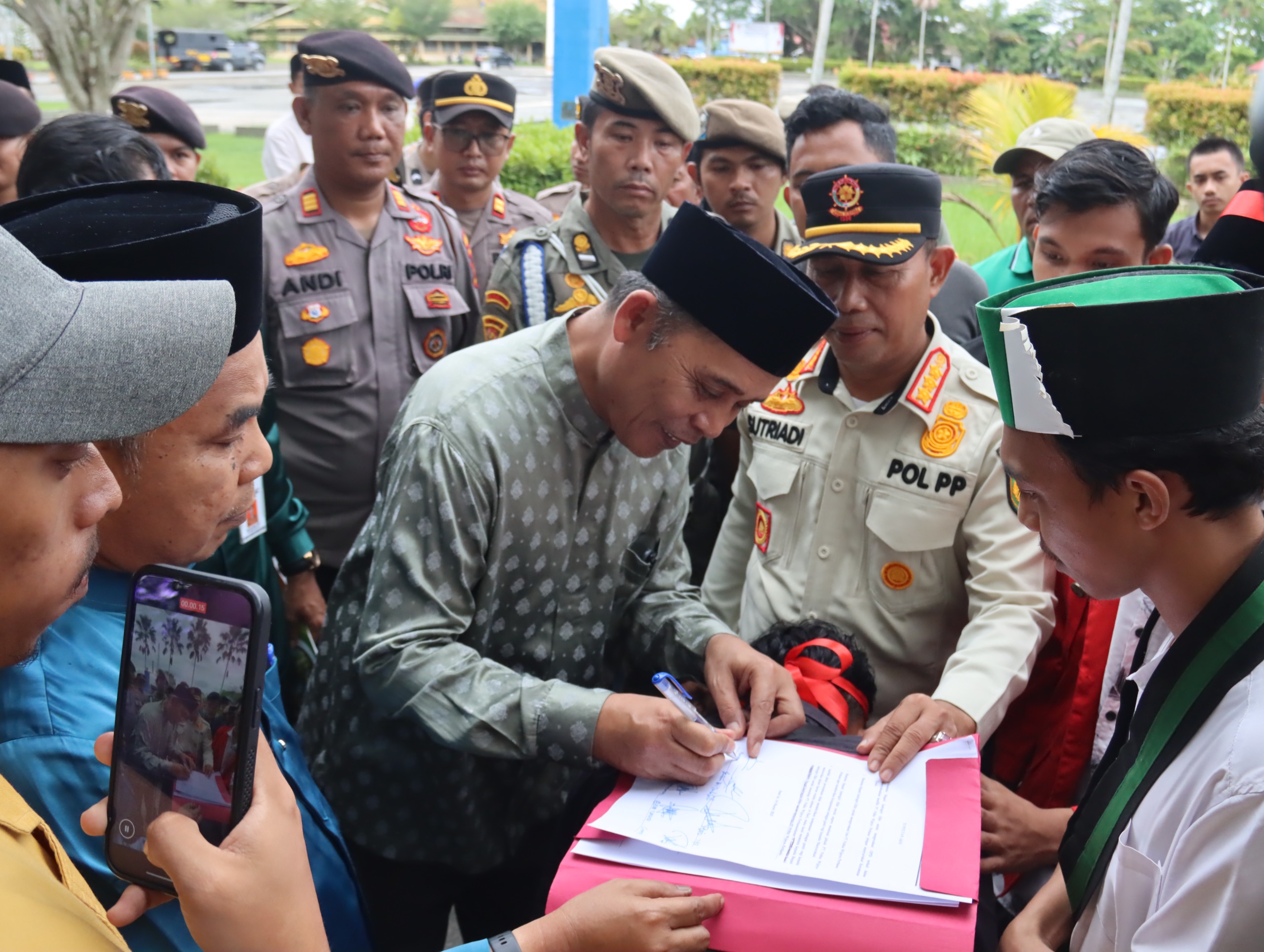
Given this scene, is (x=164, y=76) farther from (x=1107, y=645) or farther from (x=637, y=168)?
(x=1107, y=645)

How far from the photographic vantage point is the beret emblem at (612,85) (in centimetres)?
371

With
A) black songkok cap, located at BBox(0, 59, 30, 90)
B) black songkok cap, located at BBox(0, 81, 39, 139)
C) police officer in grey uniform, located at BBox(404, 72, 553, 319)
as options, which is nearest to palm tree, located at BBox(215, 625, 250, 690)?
black songkok cap, located at BBox(0, 81, 39, 139)

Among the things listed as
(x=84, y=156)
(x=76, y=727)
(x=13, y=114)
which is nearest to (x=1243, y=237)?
(x=76, y=727)

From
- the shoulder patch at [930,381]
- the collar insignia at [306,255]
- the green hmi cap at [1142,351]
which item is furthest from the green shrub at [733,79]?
the green hmi cap at [1142,351]

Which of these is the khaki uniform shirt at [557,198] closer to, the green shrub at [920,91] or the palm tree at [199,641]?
the palm tree at [199,641]

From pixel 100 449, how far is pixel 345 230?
257 centimetres

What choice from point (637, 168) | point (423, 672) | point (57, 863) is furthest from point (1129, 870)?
point (637, 168)

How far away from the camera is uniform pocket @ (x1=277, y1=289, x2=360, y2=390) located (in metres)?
3.44

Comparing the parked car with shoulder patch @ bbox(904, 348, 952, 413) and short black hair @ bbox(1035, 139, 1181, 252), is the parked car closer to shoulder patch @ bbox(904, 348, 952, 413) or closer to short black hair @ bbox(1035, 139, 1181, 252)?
short black hair @ bbox(1035, 139, 1181, 252)

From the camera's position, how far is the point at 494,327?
3.73 meters

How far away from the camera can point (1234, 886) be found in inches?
44.9

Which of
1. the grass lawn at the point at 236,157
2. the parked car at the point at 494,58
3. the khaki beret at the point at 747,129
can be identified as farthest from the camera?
the parked car at the point at 494,58

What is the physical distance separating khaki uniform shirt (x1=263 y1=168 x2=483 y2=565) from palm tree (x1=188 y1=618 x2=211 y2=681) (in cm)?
239

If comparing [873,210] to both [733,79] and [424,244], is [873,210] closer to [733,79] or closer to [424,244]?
[424,244]
